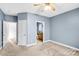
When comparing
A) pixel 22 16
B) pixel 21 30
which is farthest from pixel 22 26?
pixel 22 16

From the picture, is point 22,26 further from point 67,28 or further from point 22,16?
point 67,28

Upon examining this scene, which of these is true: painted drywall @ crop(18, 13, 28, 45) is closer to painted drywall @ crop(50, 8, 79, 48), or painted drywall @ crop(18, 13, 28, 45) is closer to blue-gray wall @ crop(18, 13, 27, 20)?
blue-gray wall @ crop(18, 13, 27, 20)

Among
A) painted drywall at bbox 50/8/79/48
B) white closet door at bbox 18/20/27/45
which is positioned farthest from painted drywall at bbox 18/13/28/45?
painted drywall at bbox 50/8/79/48

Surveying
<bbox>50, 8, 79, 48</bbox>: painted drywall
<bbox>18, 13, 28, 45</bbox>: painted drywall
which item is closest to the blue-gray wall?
<bbox>18, 13, 28, 45</bbox>: painted drywall

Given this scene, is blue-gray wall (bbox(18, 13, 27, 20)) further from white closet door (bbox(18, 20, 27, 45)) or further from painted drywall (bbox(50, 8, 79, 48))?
painted drywall (bbox(50, 8, 79, 48))

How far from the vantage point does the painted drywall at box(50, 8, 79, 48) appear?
6.64 ft

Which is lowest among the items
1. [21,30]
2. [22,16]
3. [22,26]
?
[21,30]

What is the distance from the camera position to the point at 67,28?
201 centimetres

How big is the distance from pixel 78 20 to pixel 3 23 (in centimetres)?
236

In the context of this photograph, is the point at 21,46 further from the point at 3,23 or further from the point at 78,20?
the point at 78,20

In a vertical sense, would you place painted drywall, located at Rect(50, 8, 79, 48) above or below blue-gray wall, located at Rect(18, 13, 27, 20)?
below

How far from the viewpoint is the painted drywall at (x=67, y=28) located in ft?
6.64

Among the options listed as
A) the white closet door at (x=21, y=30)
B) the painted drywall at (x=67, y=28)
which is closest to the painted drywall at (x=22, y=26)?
the white closet door at (x=21, y=30)

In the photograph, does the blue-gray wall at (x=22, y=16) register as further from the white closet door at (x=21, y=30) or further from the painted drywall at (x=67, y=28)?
the painted drywall at (x=67, y=28)
